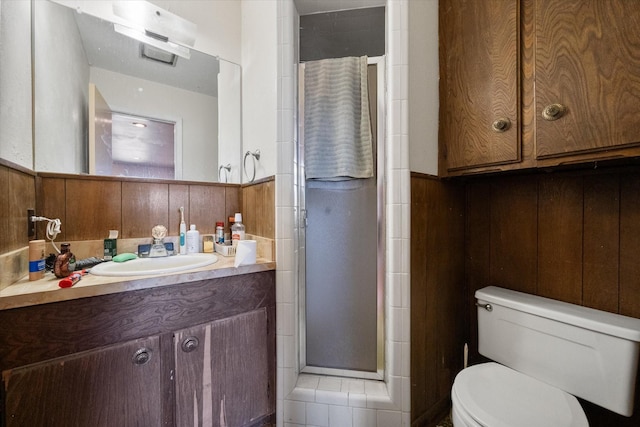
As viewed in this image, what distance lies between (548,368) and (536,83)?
1109 mm

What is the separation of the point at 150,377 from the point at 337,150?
1215 mm

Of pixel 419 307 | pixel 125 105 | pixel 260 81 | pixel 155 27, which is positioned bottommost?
pixel 419 307

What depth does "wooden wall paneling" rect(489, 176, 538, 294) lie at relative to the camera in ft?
3.93

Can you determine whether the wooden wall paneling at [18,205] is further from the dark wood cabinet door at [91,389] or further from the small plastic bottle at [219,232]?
the small plastic bottle at [219,232]

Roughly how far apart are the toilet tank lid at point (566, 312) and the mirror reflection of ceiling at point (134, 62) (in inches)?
73.8

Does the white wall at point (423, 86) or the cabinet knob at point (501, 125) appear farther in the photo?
the white wall at point (423, 86)

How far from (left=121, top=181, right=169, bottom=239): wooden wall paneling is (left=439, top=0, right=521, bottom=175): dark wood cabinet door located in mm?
1432

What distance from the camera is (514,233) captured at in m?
1.25

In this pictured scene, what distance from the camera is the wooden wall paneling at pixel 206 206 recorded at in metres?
1.42

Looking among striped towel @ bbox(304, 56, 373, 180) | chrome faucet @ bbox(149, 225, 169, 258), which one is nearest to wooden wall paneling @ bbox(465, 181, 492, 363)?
striped towel @ bbox(304, 56, 373, 180)

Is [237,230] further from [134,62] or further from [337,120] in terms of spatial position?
[134,62]

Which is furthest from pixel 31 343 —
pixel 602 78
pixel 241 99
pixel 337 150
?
pixel 602 78

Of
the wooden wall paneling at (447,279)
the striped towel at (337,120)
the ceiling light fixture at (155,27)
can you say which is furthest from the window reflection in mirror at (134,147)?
the wooden wall paneling at (447,279)

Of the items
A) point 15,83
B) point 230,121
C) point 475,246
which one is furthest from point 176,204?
point 475,246
